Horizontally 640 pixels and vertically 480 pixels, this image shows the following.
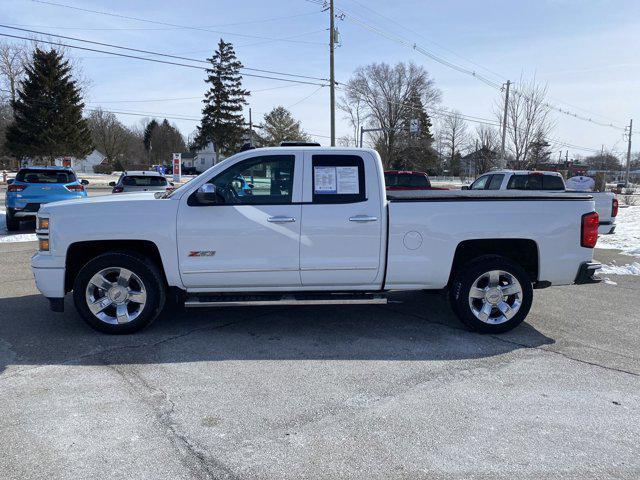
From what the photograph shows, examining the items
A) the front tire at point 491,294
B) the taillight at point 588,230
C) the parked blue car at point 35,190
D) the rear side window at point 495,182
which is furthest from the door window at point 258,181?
the rear side window at point 495,182

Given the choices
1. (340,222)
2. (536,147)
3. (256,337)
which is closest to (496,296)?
(340,222)

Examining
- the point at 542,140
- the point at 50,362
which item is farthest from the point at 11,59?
the point at 50,362

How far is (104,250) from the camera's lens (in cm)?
528

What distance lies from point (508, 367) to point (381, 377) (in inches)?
47.8

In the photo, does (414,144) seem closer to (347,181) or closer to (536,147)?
(536,147)

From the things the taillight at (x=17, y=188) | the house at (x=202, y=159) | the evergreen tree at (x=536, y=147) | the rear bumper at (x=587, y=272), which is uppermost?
the house at (x=202, y=159)

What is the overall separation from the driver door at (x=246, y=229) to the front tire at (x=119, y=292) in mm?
353

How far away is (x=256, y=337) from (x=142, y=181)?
932 cm

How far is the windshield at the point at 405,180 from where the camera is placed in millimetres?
16920

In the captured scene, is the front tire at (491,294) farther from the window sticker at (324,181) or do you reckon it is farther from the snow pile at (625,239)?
the snow pile at (625,239)

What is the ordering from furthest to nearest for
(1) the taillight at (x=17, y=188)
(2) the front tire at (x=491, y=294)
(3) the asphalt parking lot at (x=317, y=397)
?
(1) the taillight at (x=17, y=188) < (2) the front tire at (x=491, y=294) < (3) the asphalt parking lot at (x=317, y=397)

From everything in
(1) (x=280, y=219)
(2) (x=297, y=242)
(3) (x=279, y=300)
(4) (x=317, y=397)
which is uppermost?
(1) (x=280, y=219)

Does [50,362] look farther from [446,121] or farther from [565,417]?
[446,121]

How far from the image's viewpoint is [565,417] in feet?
11.8
